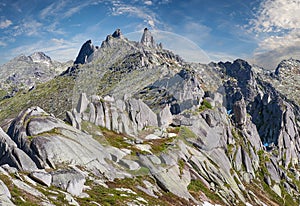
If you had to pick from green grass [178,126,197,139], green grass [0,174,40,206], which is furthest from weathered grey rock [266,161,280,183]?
green grass [0,174,40,206]

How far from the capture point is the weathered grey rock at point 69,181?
30.7m

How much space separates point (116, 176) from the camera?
3925 centimetres

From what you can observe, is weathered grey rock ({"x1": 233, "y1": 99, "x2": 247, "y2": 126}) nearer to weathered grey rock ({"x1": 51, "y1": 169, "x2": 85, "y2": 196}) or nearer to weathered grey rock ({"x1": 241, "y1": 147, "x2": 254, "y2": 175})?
weathered grey rock ({"x1": 241, "y1": 147, "x2": 254, "y2": 175})

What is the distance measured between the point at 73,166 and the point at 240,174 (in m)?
74.6

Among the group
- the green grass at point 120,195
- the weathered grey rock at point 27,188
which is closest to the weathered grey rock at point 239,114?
the green grass at point 120,195

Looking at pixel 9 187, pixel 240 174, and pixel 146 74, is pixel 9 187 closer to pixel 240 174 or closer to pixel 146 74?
pixel 146 74

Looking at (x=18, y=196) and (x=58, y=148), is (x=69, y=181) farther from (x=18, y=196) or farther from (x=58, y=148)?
(x=58, y=148)

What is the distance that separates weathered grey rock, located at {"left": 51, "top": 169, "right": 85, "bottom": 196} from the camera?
3067 cm

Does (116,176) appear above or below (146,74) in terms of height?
below

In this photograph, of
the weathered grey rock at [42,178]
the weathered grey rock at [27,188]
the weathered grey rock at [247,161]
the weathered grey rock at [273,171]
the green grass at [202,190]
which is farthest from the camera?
the weathered grey rock at [273,171]

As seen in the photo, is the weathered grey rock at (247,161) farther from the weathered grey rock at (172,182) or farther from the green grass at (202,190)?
the weathered grey rock at (172,182)

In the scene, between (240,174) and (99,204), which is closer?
(99,204)

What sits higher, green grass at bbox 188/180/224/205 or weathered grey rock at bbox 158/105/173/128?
weathered grey rock at bbox 158/105/173/128

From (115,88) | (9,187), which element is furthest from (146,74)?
(9,187)
